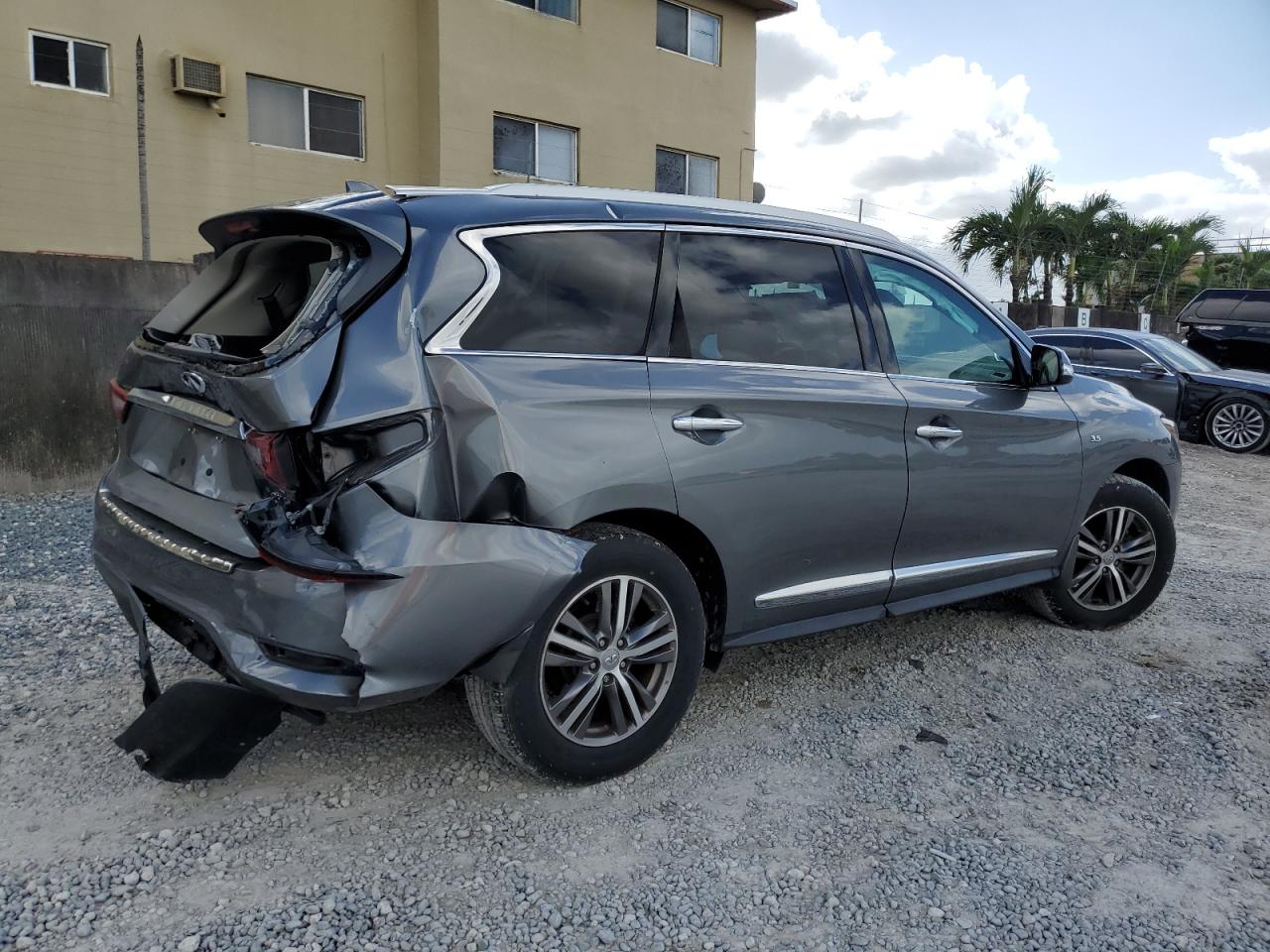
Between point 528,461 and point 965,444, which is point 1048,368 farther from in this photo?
point 528,461

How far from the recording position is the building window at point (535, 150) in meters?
14.3

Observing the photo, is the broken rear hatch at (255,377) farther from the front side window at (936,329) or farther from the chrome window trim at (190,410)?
the front side window at (936,329)

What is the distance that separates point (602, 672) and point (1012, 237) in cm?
2394

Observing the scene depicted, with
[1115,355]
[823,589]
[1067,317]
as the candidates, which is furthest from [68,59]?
[1067,317]

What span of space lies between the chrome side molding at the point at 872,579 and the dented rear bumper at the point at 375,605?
0.93 m

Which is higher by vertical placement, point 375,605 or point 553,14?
point 553,14

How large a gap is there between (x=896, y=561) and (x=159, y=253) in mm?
10968

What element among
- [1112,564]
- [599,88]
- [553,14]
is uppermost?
[553,14]

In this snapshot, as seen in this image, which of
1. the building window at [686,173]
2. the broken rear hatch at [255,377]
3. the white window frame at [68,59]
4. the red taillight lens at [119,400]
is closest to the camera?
the broken rear hatch at [255,377]

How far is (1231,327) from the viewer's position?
1365cm

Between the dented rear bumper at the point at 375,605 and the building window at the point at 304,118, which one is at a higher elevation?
the building window at the point at 304,118

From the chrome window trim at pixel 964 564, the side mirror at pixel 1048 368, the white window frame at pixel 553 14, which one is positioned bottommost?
the chrome window trim at pixel 964 564

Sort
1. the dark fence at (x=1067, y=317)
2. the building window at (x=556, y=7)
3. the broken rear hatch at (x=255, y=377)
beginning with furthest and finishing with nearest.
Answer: the dark fence at (x=1067, y=317)
the building window at (x=556, y=7)
the broken rear hatch at (x=255, y=377)

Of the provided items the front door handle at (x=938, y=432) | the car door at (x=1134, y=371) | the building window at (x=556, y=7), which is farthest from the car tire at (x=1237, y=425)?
the building window at (x=556, y=7)
